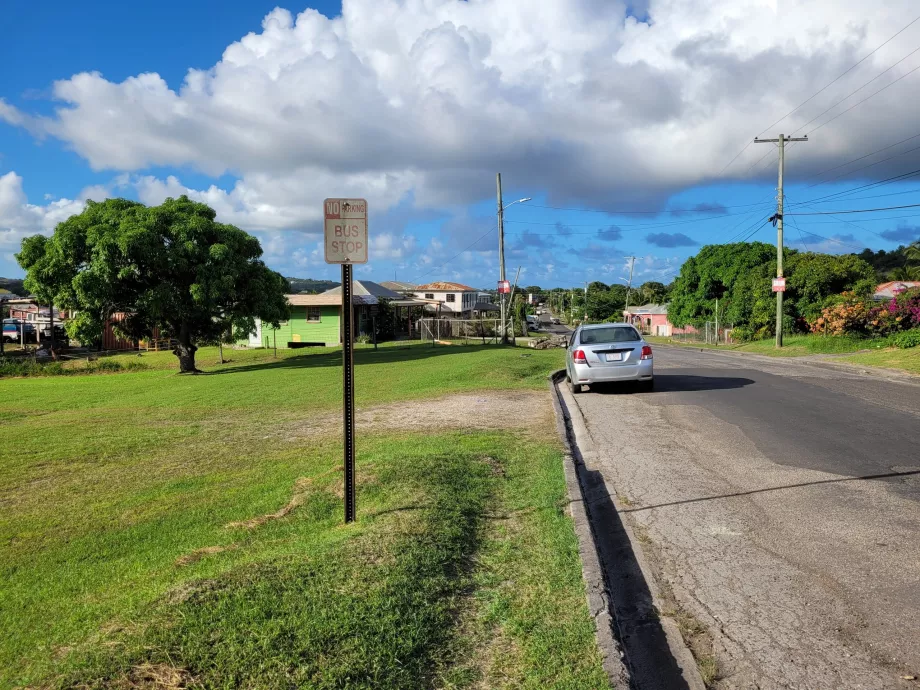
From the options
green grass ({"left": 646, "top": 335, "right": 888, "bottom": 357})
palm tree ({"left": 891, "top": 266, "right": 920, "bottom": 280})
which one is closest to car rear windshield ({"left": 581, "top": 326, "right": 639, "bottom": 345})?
green grass ({"left": 646, "top": 335, "right": 888, "bottom": 357})

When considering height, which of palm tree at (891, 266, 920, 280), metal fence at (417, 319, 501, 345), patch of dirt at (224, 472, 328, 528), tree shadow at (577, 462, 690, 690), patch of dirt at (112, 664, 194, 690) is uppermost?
palm tree at (891, 266, 920, 280)

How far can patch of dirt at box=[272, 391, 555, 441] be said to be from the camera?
11.0 m

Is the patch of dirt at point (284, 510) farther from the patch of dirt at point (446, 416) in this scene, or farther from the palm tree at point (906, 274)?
the palm tree at point (906, 274)

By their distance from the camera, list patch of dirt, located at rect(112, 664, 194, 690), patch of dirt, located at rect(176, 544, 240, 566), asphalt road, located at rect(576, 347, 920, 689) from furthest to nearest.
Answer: patch of dirt, located at rect(176, 544, 240, 566)
asphalt road, located at rect(576, 347, 920, 689)
patch of dirt, located at rect(112, 664, 194, 690)

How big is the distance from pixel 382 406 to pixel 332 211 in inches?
344

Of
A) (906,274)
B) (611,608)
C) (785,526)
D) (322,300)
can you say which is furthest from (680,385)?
(906,274)

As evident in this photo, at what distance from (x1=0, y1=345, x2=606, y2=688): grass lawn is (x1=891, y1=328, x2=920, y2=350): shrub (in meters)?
20.7

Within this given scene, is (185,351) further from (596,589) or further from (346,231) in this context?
(596,589)

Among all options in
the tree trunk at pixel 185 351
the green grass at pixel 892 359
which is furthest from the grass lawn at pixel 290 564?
the tree trunk at pixel 185 351

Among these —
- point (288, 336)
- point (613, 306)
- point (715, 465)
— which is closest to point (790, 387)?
point (715, 465)

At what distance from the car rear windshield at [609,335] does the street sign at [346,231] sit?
406 inches

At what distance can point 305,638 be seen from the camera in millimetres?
3480

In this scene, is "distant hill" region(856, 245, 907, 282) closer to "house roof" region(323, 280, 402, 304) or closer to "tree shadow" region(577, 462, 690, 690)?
"house roof" region(323, 280, 402, 304)

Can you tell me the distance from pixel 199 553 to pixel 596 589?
275 cm
